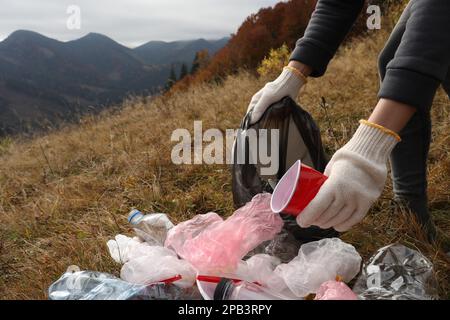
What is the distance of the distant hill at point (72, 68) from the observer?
10250 centimetres

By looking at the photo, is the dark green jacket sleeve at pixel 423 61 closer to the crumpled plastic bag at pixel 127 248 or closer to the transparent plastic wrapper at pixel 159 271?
the transparent plastic wrapper at pixel 159 271

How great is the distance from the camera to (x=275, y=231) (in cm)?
157

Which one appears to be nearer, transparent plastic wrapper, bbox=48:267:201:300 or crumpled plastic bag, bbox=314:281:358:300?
crumpled plastic bag, bbox=314:281:358:300

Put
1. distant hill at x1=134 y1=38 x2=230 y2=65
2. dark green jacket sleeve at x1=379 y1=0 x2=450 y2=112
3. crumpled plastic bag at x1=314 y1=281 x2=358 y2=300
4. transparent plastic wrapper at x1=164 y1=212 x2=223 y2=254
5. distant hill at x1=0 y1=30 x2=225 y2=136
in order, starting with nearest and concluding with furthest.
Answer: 1. dark green jacket sleeve at x1=379 y1=0 x2=450 y2=112
2. crumpled plastic bag at x1=314 y1=281 x2=358 y2=300
3. transparent plastic wrapper at x1=164 y1=212 x2=223 y2=254
4. distant hill at x1=0 y1=30 x2=225 y2=136
5. distant hill at x1=134 y1=38 x2=230 y2=65

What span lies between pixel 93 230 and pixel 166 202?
0.45 m

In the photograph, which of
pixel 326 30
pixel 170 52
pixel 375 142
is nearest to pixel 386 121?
pixel 375 142

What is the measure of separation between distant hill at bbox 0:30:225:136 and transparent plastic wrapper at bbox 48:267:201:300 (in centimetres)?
6754

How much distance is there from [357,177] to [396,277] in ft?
1.60

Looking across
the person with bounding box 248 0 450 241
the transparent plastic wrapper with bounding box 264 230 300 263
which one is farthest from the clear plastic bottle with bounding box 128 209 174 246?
the person with bounding box 248 0 450 241

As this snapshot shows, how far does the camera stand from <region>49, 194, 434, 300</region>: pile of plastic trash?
125cm

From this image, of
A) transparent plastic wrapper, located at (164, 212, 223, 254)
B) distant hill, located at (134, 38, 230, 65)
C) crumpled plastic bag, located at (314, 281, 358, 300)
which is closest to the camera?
crumpled plastic bag, located at (314, 281, 358, 300)

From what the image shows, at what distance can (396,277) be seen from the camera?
130cm

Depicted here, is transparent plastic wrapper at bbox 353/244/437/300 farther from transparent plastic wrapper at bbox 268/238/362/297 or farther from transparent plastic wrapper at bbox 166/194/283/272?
transparent plastic wrapper at bbox 166/194/283/272

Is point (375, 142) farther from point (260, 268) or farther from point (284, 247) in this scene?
point (284, 247)
